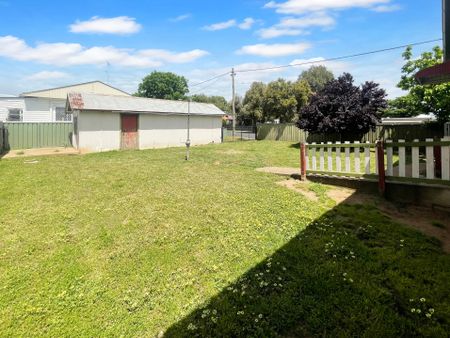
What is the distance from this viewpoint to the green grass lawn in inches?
117

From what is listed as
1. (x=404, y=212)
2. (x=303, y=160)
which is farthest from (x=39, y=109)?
(x=404, y=212)

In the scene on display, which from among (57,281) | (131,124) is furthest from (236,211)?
(131,124)

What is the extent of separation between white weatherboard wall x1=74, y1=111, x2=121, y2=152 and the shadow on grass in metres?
16.0

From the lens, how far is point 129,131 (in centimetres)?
1962

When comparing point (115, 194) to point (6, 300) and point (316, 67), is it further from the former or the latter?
point (316, 67)

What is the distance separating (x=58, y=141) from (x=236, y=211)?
1830 cm

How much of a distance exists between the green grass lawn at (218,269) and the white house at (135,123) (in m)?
11.7

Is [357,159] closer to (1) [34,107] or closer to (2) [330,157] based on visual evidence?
(2) [330,157]

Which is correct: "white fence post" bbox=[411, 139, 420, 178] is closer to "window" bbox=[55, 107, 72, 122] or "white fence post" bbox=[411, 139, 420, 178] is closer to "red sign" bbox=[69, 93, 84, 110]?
"red sign" bbox=[69, 93, 84, 110]

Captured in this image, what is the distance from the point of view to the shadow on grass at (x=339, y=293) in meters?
2.78

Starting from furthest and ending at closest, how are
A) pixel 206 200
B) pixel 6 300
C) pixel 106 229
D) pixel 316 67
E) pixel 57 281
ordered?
pixel 316 67, pixel 206 200, pixel 106 229, pixel 57 281, pixel 6 300

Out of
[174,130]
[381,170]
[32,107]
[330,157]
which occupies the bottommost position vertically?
[381,170]

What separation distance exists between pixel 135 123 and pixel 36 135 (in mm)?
6035

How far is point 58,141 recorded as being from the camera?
20.2 meters
